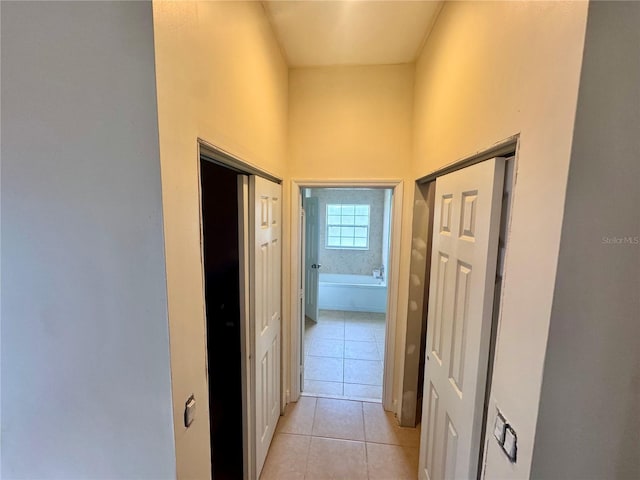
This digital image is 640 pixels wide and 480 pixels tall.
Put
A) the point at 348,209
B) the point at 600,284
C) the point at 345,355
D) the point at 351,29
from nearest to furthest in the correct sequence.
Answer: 1. the point at 600,284
2. the point at 351,29
3. the point at 345,355
4. the point at 348,209

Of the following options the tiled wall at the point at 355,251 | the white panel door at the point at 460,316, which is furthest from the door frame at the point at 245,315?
the tiled wall at the point at 355,251

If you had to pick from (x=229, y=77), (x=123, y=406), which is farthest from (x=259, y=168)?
(x=123, y=406)

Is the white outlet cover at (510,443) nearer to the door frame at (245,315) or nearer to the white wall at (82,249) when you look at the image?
the white wall at (82,249)

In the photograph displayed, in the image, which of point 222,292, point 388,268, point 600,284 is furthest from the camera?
point 388,268

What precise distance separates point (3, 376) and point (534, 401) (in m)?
1.58

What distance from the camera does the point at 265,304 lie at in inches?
71.3

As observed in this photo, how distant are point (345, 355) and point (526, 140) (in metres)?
3.14

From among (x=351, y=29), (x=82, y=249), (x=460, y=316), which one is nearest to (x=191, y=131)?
(x=82, y=249)

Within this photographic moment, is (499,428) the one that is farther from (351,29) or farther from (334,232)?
(334,232)

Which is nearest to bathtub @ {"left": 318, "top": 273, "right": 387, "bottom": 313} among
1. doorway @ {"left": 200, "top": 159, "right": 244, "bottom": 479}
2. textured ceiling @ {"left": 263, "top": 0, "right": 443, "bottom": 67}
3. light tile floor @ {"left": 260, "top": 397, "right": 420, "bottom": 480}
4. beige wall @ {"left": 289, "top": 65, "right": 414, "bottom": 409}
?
light tile floor @ {"left": 260, "top": 397, "right": 420, "bottom": 480}

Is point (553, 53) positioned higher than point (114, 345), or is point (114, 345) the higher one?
point (553, 53)

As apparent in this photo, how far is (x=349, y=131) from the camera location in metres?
2.19

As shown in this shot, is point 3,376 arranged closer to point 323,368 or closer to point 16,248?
point 16,248

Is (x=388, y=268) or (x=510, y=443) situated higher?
(x=388, y=268)
